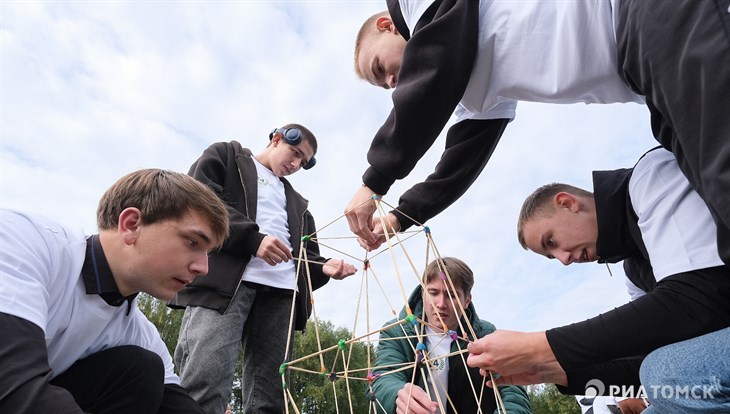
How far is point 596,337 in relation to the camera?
0.91 metres

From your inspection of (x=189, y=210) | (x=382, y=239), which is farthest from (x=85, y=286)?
(x=382, y=239)

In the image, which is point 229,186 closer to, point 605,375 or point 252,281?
point 252,281

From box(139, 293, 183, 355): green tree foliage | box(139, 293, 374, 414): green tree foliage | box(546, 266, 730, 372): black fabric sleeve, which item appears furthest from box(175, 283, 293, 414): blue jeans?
box(139, 293, 183, 355): green tree foliage

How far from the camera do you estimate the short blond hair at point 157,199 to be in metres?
1.21

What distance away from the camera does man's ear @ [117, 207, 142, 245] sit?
1.17m

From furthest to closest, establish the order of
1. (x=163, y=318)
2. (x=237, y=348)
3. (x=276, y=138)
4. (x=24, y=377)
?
1. (x=163, y=318)
2. (x=276, y=138)
3. (x=237, y=348)
4. (x=24, y=377)

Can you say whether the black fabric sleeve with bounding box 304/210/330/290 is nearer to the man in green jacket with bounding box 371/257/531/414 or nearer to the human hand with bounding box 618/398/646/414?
the man in green jacket with bounding box 371/257/531/414

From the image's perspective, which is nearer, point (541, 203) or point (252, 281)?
point (541, 203)

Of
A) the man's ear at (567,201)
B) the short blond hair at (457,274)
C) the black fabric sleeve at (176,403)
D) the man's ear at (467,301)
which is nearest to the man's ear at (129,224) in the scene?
the black fabric sleeve at (176,403)

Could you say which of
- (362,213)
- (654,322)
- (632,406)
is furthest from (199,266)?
(632,406)

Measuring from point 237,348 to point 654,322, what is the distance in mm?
1280

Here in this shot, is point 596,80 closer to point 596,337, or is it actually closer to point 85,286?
point 596,337

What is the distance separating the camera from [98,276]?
3.67 ft

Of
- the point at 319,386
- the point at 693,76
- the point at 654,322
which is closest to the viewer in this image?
the point at 693,76
